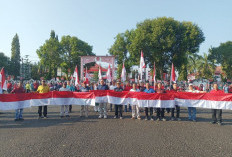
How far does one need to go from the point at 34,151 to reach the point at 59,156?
93cm

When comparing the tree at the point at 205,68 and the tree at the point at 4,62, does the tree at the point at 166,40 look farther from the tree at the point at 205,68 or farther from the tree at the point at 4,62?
the tree at the point at 4,62

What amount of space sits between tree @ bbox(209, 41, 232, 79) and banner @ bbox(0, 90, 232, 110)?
50608mm

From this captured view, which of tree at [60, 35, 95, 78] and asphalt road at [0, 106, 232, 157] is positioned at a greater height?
tree at [60, 35, 95, 78]

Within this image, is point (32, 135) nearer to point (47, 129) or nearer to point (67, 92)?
point (47, 129)

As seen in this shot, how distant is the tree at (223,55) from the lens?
181ft

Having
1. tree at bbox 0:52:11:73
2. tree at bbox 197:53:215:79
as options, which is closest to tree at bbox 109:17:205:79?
tree at bbox 197:53:215:79

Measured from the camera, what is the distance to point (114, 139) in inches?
268

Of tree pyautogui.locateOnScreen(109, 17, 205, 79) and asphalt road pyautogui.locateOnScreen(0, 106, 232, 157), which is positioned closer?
asphalt road pyautogui.locateOnScreen(0, 106, 232, 157)

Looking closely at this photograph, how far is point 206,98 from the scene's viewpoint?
10.6 meters

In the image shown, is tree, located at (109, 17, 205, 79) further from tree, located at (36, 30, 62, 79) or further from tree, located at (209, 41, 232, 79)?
tree, located at (36, 30, 62, 79)

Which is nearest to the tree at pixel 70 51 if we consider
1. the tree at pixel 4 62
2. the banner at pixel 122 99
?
the tree at pixel 4 62

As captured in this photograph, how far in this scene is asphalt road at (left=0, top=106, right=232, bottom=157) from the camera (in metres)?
5.62

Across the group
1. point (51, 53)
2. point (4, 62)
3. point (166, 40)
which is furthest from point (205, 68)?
point (4, 62)

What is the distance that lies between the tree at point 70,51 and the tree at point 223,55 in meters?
40.2
